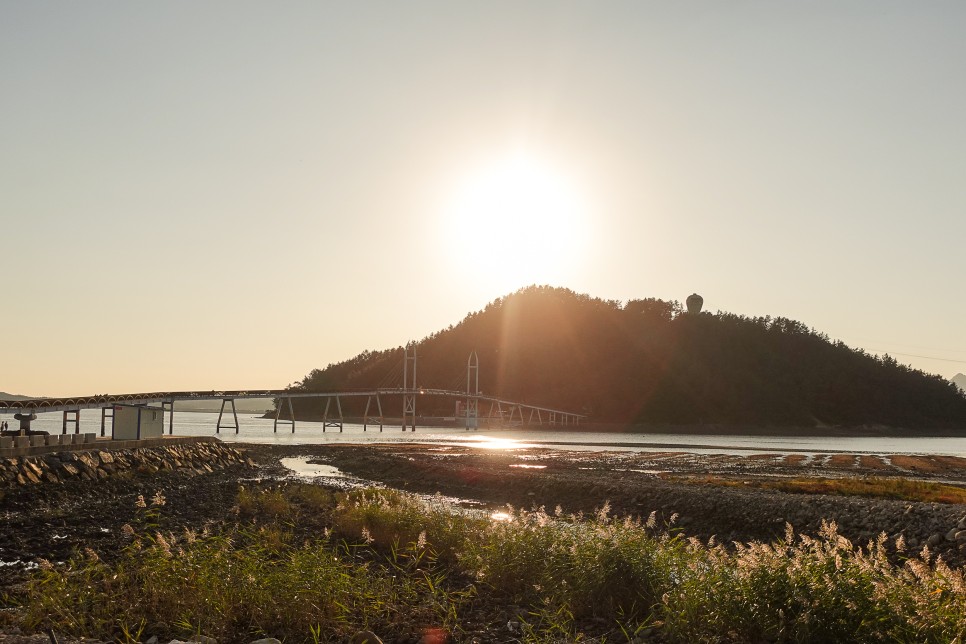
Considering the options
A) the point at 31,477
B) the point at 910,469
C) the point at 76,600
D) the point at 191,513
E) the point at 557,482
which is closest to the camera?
the point at 76,600

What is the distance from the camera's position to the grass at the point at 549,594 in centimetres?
783

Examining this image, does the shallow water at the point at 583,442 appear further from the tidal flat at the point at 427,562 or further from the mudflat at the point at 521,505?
the tidal flat at the point at 427,562

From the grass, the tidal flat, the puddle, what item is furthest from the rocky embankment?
the grass

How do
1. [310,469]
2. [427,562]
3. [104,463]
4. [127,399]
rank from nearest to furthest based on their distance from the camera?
[427,562] → [104,463] → [310,469] → [127,399]

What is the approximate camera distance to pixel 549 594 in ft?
37.1

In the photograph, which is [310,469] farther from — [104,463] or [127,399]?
[127,399]

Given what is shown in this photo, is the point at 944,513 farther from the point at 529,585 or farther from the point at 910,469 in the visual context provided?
the point at 910,469

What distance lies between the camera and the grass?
25.7ft

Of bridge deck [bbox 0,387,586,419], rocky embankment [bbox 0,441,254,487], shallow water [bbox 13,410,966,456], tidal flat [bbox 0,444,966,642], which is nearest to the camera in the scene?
tidal flat [bbox 0,444,966,642]

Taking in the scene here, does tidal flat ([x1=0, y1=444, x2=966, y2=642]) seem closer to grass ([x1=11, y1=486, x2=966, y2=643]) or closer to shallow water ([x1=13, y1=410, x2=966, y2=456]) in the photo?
grass ([x1=11, y1=486, x2=966, y2=643])

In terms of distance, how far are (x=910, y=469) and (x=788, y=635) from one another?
51.7 m

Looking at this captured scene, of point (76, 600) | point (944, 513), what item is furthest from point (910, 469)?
point (76, 600)

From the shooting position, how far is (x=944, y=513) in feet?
62.2

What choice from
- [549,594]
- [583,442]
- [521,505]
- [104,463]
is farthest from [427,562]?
[583,442]
